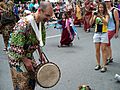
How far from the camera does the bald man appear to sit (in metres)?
4.00

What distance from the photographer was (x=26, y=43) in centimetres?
415

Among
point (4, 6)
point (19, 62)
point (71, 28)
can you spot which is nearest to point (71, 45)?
point (71, 28)

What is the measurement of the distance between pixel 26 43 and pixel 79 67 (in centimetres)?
458

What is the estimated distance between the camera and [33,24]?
13.3 ft

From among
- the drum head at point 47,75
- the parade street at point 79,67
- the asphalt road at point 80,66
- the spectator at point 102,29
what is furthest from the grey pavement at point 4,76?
the drum head at point 47,75

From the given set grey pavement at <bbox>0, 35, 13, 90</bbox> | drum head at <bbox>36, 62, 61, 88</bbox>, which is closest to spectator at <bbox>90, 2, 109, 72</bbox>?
grey pavement at <bbox>0, 35, 13, 90</bbox>

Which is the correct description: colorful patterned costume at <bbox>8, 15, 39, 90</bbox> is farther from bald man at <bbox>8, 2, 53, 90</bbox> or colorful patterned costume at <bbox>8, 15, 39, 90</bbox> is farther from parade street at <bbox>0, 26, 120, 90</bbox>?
parade street at <bbox>0, 26, 120, 90</bbox>

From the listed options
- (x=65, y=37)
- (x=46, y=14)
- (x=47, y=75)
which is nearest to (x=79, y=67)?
(x=65, y=37)

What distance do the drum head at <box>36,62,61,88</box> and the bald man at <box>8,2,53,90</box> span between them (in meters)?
0.15

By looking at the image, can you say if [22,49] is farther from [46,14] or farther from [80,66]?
[80,66]

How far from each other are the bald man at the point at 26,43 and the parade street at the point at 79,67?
2.41m

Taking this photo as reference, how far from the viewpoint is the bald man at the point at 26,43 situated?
4004 mm

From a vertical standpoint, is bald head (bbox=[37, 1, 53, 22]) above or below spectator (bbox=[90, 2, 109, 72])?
above

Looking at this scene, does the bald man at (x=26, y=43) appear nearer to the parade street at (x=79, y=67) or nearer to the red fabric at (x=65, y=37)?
the parade street at (x=79, y=67)
